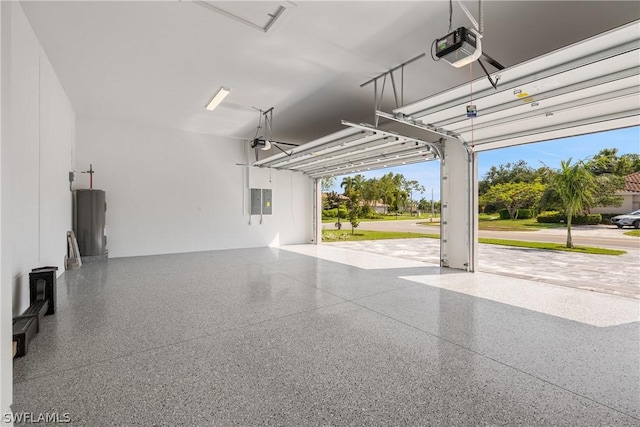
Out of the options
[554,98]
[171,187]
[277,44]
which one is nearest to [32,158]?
[277,44]

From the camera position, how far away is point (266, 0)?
308 cm

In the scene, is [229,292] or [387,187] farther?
[387,187]

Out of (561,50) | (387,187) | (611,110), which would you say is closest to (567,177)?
(611,110)

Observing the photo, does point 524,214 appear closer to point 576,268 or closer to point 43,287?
point 576,268

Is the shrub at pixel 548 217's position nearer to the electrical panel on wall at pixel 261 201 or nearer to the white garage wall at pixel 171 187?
the white garage wall at pixel 171 187

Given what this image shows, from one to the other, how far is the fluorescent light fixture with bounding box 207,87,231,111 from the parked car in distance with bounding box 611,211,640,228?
1225 cm

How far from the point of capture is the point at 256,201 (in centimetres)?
977

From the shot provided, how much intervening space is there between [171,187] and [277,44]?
5.77 metres

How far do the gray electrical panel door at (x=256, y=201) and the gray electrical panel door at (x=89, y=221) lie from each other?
3998 millimetres

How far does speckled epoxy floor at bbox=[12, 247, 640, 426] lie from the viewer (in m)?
1.81

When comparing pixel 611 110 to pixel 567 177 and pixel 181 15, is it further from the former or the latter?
pixel 567 177

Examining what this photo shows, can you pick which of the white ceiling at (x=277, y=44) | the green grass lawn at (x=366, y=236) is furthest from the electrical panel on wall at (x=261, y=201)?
the green grass lawn at (x=366, y=236)

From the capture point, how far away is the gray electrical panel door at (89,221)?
6500 mm

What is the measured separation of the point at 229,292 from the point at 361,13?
3.97 metres
